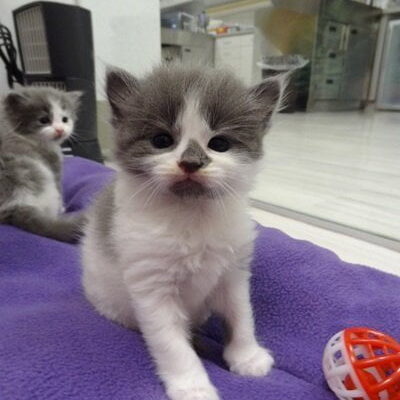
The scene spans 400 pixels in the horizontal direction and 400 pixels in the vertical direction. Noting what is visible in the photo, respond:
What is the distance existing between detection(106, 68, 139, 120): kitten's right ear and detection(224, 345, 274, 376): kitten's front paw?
499 millimetres

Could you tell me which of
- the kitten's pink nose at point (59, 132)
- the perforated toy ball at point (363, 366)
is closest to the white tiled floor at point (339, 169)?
the perforated toy ball at point (363, 366)

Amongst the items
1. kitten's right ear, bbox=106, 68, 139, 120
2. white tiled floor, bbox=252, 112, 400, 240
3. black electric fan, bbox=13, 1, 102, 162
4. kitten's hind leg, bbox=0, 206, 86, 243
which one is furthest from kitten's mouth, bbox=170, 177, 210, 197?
black electric fan, bbox=13, 1, 102, 162

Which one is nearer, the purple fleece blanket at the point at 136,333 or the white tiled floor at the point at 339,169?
the purple fleece blanket at the point at 136,333

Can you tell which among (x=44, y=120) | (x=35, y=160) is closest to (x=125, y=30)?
(x=44, y=120)

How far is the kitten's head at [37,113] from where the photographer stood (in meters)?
1.71

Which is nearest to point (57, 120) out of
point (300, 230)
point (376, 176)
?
point (300, 230)

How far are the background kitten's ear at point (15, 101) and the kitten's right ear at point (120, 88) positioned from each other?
1143 millimetres

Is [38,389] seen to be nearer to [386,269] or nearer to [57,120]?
[386,269]

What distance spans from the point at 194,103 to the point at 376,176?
1.62m

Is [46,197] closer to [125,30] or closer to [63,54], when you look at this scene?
[63,54]

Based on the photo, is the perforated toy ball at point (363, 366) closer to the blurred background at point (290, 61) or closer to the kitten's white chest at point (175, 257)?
the kitten's white chest at point (175, 257)

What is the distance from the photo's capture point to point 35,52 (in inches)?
86.9

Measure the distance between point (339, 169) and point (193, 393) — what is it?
68.6 inches

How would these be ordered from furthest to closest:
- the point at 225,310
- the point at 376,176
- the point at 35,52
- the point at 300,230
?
1. the point at 35,52
2. the point at 376,176
3. the point at 300,230
4. the point at 225,310
